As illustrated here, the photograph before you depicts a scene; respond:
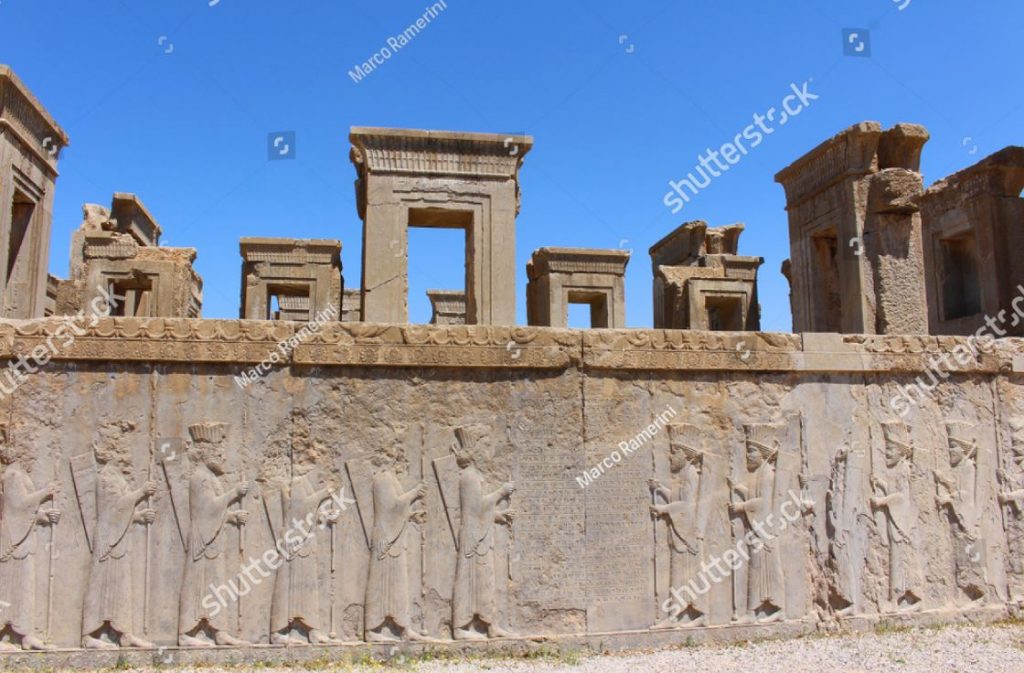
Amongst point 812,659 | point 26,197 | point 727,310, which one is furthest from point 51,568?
point 727,310

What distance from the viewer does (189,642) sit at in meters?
5.49

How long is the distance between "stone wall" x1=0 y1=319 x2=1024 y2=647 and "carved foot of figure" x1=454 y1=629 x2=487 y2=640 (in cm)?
6

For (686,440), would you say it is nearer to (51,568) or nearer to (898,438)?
(898,438)

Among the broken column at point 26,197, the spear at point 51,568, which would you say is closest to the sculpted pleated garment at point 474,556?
the spear at point 51,568

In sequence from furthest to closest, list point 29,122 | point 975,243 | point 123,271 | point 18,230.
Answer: point 123,271 → point 975,243 → point 18,230 → point 29,122

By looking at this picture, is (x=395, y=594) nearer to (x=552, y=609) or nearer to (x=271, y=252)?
(x=552, y=609)

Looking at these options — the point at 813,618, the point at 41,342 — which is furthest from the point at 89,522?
the point at 813,618

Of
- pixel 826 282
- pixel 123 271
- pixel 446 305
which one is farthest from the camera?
pixel 446 305

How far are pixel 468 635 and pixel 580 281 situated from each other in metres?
11.1

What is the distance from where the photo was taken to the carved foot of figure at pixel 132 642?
543 cm

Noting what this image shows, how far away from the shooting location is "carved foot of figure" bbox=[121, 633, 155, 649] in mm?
5434

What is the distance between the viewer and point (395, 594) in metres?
5.71

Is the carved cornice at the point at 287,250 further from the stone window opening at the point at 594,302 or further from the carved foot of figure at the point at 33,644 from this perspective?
the carved foot of figure at the point at 33,644

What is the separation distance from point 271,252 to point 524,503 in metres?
11.6
